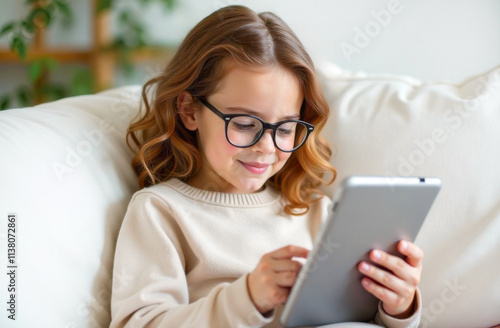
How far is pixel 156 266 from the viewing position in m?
1.05

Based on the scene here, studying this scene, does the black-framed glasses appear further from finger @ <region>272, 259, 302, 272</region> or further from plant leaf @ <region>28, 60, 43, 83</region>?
plant leaf @ <region>28, 60, 43, 83</region>

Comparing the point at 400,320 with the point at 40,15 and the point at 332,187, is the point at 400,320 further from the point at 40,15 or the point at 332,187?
the point at 40,15

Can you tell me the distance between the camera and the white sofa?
0.96m

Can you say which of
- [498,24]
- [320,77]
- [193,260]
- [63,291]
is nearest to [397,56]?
[498,24]

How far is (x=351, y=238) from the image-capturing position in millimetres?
850

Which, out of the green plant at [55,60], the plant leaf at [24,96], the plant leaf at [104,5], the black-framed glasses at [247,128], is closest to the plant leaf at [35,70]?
the green plant at [55,60]

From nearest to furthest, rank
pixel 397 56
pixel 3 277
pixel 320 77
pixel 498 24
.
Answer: pixel 3 277
pixel 320 77
pixel 498 24
pixel 397 56

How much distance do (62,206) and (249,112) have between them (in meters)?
0.37

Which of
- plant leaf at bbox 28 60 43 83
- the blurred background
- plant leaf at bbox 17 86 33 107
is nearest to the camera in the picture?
Answer: the blurred background

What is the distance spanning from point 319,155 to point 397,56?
820mm

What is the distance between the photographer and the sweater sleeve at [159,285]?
925 millimetres

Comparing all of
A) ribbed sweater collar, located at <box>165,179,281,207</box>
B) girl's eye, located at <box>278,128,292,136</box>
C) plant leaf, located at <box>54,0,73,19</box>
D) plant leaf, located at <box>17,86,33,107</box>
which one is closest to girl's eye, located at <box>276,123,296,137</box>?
girl's eye, located at <box>278,128,292,136</box>

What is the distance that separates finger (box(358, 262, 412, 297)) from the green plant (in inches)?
77.5

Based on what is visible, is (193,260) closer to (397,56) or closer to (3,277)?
(3,277)
